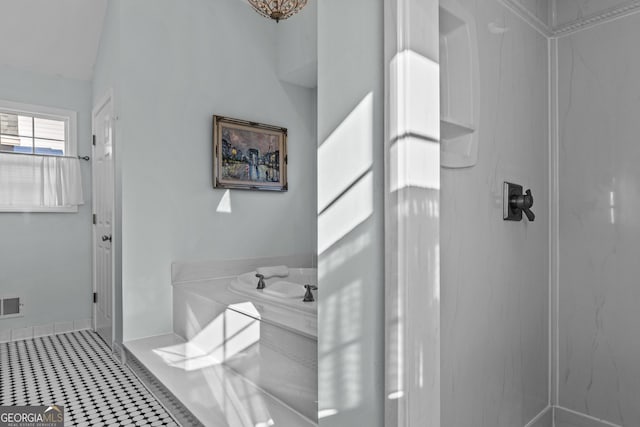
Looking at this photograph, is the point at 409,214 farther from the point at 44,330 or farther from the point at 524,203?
the point at 44,330

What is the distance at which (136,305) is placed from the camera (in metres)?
2.88

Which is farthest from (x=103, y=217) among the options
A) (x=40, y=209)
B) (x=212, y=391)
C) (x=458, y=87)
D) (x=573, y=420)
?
Result: (x=573, y=420)

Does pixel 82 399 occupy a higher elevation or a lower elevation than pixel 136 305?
lower

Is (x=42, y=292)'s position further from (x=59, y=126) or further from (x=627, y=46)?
(x=627, y=46)

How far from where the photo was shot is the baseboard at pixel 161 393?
74.0 inches

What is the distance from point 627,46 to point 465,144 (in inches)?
37.8

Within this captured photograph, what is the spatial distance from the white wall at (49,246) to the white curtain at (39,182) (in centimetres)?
10

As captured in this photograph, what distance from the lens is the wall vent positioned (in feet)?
10.6

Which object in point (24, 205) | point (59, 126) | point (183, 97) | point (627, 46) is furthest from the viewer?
point (59, 126)

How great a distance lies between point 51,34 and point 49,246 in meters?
1.77

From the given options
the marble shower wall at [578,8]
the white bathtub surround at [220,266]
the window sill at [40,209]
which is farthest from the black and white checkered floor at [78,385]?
the marble shower wall at [578,8]

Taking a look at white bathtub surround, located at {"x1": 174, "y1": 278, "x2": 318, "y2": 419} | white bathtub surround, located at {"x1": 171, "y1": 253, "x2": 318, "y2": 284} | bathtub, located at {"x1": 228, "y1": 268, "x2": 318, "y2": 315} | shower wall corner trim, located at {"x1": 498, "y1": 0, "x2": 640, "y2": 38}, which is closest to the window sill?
white bathtub surround, located at {"x1": 171, "y1": 253, "x2": 318, "y2": 284}

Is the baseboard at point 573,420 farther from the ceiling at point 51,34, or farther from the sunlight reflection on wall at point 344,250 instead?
the ceiling at point 51,34

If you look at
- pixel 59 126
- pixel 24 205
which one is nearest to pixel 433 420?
pixel 24 205
